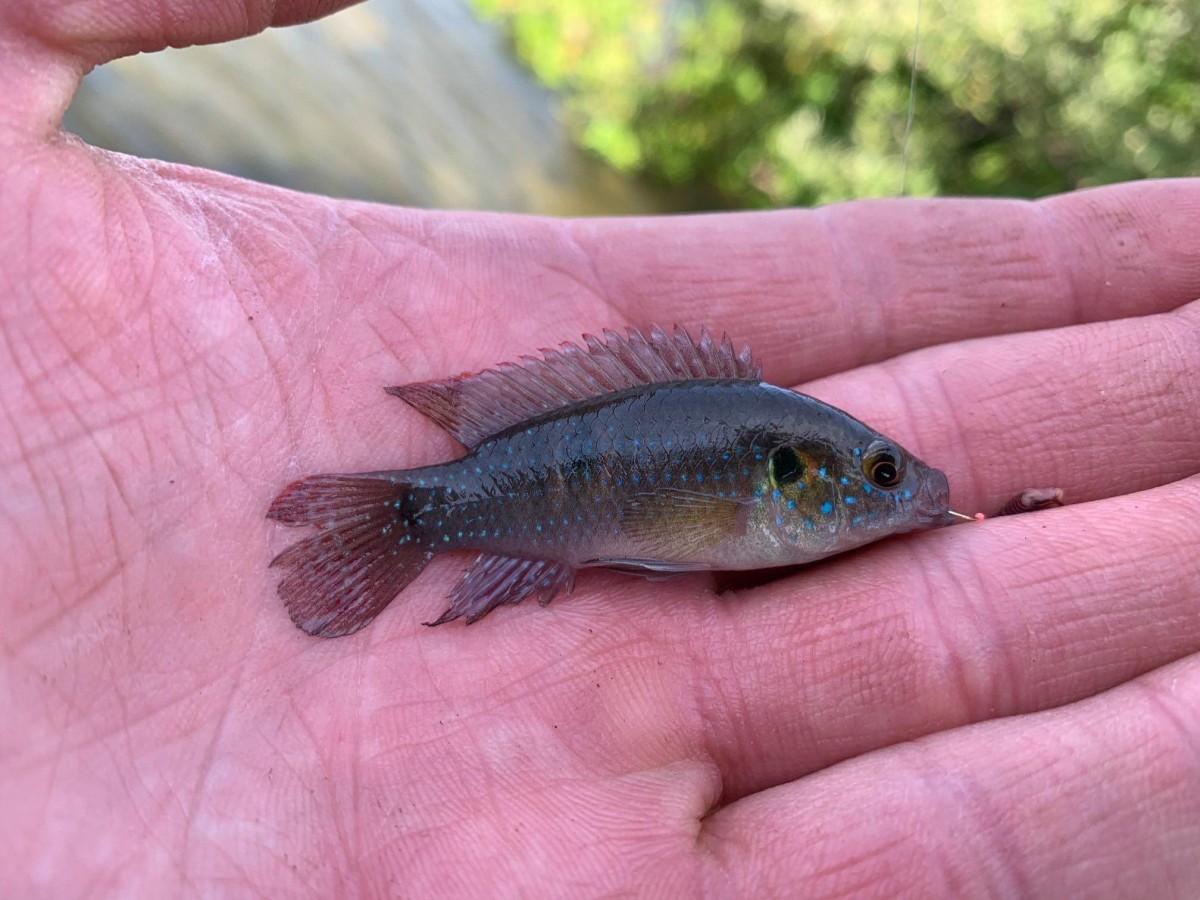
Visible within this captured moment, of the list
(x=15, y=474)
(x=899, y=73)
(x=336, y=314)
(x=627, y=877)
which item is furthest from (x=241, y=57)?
(x=627, y=877)

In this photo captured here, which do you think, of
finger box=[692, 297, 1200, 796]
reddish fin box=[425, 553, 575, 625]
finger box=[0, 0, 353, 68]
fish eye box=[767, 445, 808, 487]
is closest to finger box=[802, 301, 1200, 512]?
finger box=[692, 297, 1200, 796]

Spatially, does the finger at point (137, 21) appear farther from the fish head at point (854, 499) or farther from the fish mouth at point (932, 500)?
the fish mouth at point (932, 500)

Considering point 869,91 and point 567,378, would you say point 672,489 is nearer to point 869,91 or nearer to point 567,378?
point 567,378

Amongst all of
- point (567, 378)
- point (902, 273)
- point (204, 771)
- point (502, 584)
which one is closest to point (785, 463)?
point (567, 378)

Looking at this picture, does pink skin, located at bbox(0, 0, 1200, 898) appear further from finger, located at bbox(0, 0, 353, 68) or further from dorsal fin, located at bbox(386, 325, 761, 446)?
dorsal fin, located at bbox(386, 325, 761, 446)

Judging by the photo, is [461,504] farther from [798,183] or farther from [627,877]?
[798,183]

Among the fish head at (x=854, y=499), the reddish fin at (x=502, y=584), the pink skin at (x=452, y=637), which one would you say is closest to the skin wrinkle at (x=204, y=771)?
the pink skin at (x=452, y=637)
